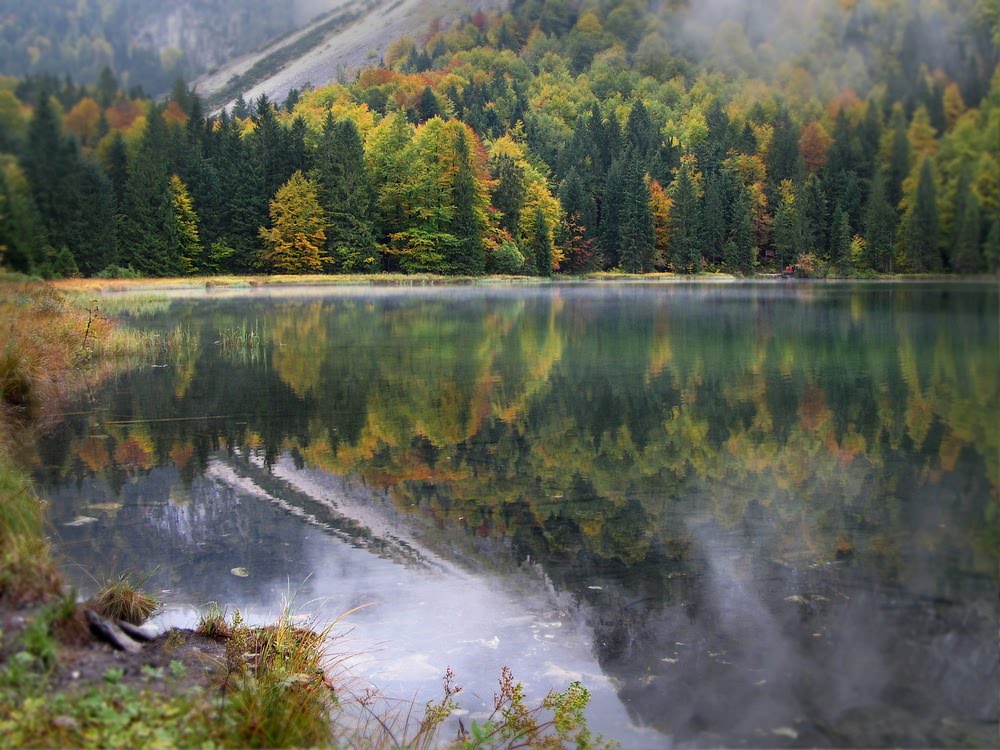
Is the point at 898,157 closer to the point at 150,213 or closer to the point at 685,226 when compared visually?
the point at 150,213

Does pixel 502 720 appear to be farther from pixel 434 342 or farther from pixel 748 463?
pixel 434 342

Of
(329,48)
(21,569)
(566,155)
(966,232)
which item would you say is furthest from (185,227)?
(566,155)

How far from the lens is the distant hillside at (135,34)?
836cm

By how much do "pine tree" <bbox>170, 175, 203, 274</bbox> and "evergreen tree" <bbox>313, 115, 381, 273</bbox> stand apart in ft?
61.7

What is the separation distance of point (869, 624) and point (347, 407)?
320 inches

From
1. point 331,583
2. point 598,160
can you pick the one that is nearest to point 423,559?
point 331,583

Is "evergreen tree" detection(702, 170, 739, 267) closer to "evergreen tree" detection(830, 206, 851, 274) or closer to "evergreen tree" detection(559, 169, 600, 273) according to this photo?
"evergreen tree" detection(559, 169, 600, 273)

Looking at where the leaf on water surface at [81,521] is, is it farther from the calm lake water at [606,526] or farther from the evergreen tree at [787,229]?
the evergreen tree at [787,229]

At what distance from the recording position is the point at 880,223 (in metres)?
14.2

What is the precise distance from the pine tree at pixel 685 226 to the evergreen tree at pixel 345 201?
1108 inches

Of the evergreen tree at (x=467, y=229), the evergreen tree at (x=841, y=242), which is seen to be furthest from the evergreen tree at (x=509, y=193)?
the evergreen tree at (x=841, y=242)

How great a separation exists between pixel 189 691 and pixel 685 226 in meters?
74.5

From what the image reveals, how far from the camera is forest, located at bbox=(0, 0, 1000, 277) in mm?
8812

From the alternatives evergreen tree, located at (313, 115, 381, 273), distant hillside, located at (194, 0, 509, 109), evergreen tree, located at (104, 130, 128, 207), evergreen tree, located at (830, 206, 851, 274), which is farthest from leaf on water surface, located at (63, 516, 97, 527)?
evergreen tree, located at (313, 115, 381, 273)
